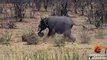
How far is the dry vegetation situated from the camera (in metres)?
10.5

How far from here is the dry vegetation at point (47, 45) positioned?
10.5m

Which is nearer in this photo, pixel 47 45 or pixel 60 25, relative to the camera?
pixel 47 45

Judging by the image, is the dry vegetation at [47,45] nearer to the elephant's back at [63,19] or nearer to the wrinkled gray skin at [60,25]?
the wrinkled gray skin at [60,25]

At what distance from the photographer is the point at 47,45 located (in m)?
16.5

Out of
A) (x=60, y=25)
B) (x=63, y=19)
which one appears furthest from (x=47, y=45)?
(x=63, y=19)

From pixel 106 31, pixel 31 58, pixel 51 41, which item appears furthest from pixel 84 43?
pixel 31 58

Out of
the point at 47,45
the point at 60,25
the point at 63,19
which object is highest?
the point at 63,19

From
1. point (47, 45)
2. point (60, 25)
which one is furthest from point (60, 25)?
point (47, 45)

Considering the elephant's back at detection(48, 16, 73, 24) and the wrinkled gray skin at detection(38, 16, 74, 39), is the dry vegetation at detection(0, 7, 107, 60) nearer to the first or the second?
the wrinkled gray skin at detection(38, 16, 74, 39)

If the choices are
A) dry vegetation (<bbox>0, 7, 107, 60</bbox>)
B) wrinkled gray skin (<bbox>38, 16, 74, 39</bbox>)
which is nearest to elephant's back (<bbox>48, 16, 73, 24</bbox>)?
wrinkled gray skin (<bbox>38, 16, 74, 39</bbox>)

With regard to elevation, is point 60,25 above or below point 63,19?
below

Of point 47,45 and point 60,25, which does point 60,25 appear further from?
point 47,45

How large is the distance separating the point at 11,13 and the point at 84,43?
33.7ft

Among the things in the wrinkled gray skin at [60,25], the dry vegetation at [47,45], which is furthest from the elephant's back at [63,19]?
the dry vegetation at [47,45]
